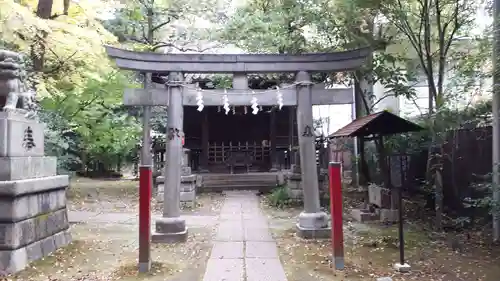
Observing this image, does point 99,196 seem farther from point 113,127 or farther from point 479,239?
point 479,239

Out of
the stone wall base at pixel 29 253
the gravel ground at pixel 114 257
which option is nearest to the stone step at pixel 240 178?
the gravel ground at pixel 114 257

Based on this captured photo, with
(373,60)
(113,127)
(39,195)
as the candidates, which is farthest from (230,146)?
(39,195)

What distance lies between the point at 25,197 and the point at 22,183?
0.29 meters

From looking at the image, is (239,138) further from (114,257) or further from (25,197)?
(25,197)

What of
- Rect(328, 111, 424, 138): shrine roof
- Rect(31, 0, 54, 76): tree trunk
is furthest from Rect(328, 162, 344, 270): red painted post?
Rect(31, 0, 54, 76): tree trunk

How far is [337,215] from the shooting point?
634 cm

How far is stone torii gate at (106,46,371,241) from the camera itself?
8.26m

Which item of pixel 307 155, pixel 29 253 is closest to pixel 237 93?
pixel 307 155

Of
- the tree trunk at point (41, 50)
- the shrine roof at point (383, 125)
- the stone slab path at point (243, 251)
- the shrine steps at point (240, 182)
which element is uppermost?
the tree trunk at point (41, 50)

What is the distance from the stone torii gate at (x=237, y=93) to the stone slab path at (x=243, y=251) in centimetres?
95

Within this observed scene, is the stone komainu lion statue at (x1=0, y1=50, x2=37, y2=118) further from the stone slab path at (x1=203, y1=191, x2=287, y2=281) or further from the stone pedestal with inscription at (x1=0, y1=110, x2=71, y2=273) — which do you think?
the stone slab path at (x1=203, y1=191, x2=287, y2=281)

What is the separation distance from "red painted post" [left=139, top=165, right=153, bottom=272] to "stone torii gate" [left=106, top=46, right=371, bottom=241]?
6.40ft

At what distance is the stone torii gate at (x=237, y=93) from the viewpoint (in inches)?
325

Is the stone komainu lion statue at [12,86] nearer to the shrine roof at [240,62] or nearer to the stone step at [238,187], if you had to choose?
the shrine roof at [240,62]
